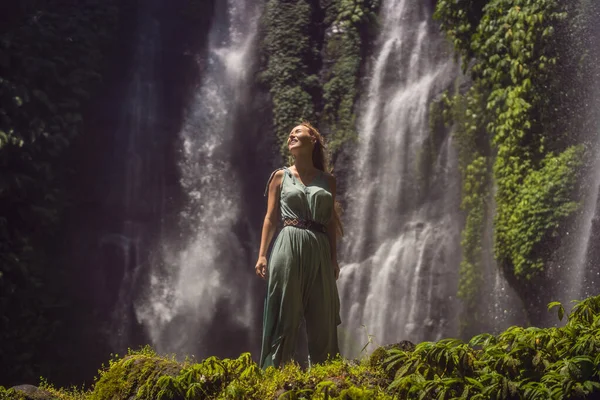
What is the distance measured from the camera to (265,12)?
16.5 metres

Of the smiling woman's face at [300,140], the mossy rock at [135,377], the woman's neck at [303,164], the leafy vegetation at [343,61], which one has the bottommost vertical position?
the mossy rock at [135,377]

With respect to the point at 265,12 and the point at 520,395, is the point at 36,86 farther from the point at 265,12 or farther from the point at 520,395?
the point at 520,395

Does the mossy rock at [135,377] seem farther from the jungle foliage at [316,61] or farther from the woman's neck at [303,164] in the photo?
the jungle foliage at [316,61]

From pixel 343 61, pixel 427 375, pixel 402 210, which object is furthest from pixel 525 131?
pixel 427 375

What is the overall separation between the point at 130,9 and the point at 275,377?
448 inches

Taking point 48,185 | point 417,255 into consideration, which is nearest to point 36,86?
point 48,185

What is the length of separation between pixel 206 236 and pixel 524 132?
Result: 17.2 feet

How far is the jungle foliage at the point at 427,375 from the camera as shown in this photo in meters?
6.21

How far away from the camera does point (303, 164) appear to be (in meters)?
7.96

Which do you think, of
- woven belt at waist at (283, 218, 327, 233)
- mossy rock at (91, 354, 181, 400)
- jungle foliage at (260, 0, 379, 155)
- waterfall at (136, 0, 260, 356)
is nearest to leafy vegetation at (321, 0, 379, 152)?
jungle foliage at (260, 0, 379, 155)

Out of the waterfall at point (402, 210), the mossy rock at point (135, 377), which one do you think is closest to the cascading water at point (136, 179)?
the waterfall at point (402, 210)

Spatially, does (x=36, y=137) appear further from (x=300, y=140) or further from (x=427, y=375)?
(x=427, y=375)

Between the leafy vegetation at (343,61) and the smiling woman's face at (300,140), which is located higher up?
the leafy vegetation at (343,61)

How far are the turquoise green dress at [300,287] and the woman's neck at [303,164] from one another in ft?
0.45
